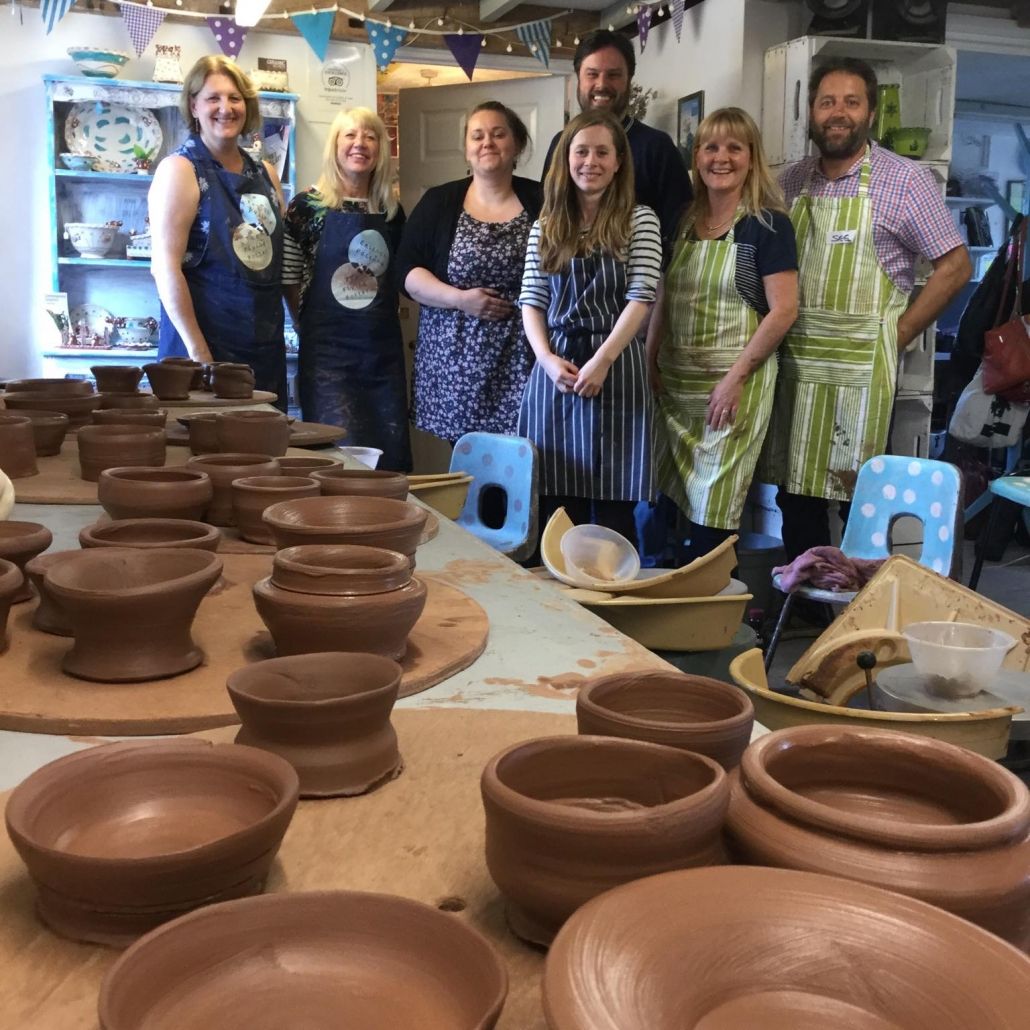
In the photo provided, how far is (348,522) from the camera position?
1.34 meters

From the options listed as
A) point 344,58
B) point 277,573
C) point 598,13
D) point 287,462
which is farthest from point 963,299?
point 277,573

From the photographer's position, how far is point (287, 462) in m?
1.77

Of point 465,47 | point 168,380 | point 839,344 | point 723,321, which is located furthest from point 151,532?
point 465,47

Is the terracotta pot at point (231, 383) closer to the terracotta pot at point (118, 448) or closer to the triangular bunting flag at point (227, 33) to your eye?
the terracotta pot at point (118, 448)

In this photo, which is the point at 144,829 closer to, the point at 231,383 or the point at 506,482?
the point at 231,383

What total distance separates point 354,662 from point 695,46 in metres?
4.45

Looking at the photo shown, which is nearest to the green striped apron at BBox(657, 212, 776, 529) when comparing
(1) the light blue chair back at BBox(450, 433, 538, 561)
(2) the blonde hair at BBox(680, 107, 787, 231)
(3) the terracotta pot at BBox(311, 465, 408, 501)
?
(2) the blonde hair at BBox(680, 107, 787, 231)

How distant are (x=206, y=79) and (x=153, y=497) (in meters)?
2.30

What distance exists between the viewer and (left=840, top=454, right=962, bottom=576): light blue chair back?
109 inches

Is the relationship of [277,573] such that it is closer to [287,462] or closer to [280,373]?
[287,462]

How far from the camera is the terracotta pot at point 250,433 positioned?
195 cm

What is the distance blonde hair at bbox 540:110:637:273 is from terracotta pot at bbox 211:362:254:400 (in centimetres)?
98

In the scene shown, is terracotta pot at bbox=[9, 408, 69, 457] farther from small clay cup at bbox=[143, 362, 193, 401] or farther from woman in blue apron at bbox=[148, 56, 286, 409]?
woman in blue apron at bbox=[148, 56, 286, 409]

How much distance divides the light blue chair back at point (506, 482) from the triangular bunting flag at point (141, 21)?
106 inches
